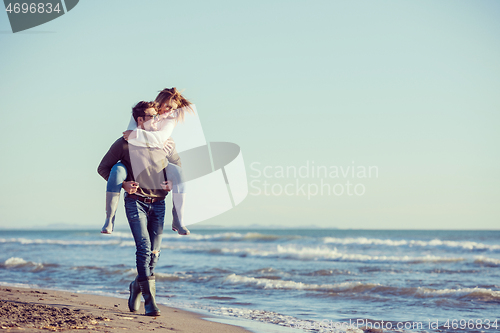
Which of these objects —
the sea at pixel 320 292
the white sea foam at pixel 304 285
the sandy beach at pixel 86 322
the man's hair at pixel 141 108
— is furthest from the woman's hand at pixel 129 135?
the white sea foam at pixel 304 285

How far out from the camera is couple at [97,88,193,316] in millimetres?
3373

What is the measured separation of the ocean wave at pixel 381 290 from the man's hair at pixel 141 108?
5.08 meters

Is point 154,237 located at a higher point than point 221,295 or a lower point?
higher

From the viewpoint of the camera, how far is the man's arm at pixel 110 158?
3.37 meters

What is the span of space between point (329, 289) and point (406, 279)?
255cm

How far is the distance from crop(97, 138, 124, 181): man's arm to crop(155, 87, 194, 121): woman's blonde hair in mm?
482

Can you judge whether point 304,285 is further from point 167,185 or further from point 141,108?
point 141,108

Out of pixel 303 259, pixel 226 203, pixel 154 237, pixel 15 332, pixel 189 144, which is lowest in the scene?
pixel 303 259

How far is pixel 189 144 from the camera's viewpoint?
12.5 ft

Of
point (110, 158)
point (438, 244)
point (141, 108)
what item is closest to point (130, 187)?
point (110, 158)

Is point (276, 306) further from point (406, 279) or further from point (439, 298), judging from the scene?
point (406, 279)

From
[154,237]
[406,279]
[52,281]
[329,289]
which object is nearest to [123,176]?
[154,237]

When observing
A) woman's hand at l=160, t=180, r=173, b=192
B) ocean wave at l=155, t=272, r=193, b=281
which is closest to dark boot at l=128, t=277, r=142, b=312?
woman's hand at l=160, t=180, r=173, b=192

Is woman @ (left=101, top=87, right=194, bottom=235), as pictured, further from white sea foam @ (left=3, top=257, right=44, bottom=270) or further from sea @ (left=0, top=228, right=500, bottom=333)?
white sea foam @ (left=3, top=257, right=44, bottom=270)
